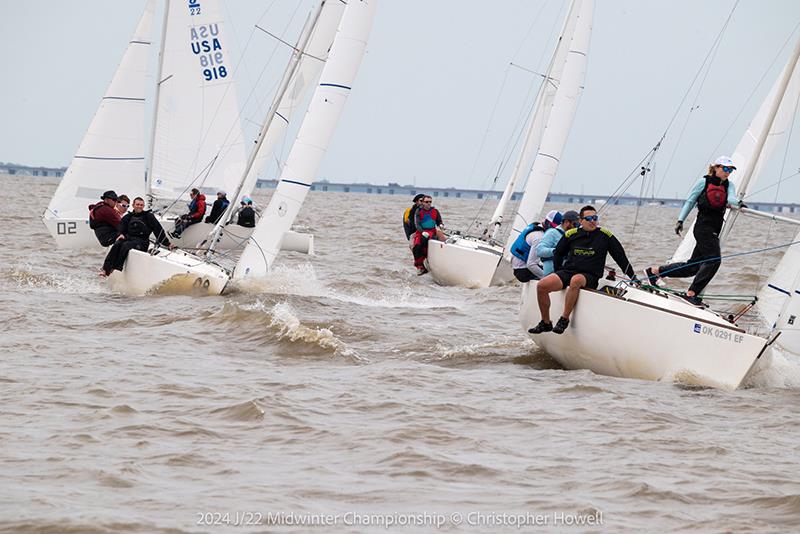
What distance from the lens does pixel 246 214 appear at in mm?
18609

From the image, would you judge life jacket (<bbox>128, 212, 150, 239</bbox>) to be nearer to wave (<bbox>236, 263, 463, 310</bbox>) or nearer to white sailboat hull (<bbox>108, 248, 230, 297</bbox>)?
white sailboat hull (<bbox>108, 248, 230, 297</bbox>)

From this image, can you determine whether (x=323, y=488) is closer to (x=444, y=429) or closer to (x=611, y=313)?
(x=444, y=429)

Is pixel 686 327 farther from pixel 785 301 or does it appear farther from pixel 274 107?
pixel 274 107

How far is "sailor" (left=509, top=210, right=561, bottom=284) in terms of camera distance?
10.7 meters

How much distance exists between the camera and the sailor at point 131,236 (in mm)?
13523

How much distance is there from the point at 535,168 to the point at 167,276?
7.79 m

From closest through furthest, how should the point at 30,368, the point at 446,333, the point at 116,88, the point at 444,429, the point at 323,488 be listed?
1. the point at 323,488
2. the point at 444,429
3. the point at 30,368
4. the point at 446,333
5. the point at 116,88

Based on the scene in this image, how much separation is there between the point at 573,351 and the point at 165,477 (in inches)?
181

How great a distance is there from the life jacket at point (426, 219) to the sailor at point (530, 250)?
6821 millimetres

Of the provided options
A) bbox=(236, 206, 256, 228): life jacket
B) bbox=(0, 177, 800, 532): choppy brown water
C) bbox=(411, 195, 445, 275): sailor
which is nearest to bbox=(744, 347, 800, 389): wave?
bbox=(0, 177, 800, 532): choppy brown water

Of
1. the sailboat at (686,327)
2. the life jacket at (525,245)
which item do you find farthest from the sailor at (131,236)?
the sailboat at (686,327)

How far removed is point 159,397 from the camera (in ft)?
24.3

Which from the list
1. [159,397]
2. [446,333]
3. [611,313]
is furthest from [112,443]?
[446,333]

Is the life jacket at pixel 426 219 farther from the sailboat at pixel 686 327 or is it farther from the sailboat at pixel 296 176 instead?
the sailboat at pixel 686 327
